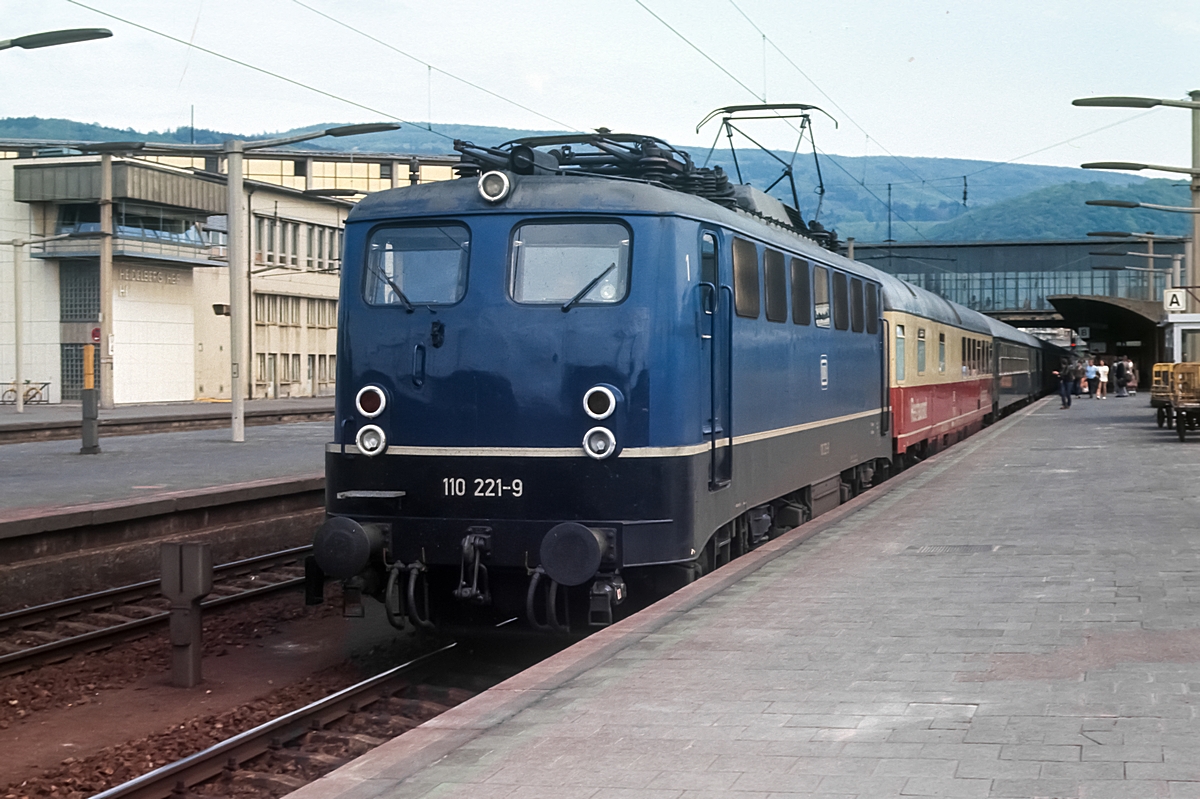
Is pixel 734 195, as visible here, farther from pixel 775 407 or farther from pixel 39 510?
pixel 39 510

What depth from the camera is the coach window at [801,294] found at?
1274 cm

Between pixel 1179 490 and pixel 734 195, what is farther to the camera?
pixel 1179 490

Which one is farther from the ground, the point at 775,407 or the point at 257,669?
the point at 775,407

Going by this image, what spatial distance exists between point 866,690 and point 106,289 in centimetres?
4718

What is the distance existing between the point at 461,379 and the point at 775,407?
138 inches

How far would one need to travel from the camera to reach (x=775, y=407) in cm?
1204

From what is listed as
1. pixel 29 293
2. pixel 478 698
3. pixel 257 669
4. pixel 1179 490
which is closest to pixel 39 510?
pixel 257 669

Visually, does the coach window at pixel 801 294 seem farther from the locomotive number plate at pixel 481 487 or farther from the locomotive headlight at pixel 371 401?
the locomotive headlight at pixel 371 401

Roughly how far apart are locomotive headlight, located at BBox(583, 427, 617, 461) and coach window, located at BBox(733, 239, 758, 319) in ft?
6.45

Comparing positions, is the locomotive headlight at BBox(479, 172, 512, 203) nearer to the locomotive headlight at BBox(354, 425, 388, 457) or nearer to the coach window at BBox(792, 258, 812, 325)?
the locomotive headlight at BBox(354, 425, 388, 457)

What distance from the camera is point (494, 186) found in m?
9.70

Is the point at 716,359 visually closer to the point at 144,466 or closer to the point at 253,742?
the point at 253,742

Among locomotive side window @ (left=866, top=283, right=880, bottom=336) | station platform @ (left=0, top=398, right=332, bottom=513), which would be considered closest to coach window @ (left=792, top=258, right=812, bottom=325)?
locomotive side window @ (left=866, top=283, right=880, bottom=336)

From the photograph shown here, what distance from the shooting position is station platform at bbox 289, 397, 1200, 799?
17.6 ft
